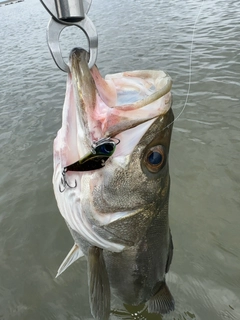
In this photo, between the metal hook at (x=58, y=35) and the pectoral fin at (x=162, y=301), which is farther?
the pectoral fin at (x=162, y=301)

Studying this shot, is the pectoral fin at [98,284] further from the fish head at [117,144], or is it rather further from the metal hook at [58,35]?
the metal hook at [58,35]

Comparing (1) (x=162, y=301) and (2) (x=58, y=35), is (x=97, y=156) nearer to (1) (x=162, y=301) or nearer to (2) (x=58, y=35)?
(2) (x=58, y=35)

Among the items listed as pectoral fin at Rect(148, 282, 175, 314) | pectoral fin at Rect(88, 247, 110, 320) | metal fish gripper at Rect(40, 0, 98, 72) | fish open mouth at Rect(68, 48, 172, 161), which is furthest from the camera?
pectoral fin at Rect(148, 282, 175, 314)

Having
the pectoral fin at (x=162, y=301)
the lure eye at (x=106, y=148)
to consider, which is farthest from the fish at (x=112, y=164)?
the pectoral fin at (x=162, y=301)

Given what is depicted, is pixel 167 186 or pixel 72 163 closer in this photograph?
pixel 72 163

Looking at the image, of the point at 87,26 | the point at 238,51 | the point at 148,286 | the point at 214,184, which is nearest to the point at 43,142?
the point at 214,184

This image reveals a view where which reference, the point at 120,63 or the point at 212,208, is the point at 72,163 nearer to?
the point at 212,208

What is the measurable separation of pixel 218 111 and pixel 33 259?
370 cm

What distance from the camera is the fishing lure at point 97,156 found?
1513 mm

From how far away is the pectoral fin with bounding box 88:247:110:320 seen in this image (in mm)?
1869

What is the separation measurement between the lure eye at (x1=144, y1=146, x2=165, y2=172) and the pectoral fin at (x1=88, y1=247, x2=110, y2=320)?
2.07 ft

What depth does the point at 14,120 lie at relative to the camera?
620 cm

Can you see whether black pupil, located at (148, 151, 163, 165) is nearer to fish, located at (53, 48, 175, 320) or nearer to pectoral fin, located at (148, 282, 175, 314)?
fish, located at (53, 48, 175, 320)

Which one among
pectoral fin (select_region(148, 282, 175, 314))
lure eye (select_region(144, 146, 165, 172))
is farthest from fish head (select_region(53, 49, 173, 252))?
pectoral fin (select_region(148, 282, 175, 314))
